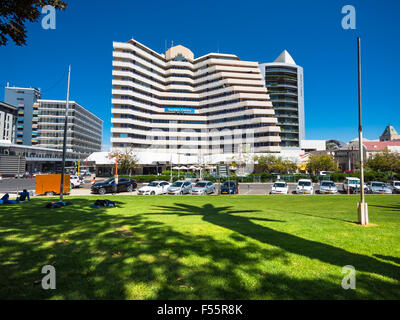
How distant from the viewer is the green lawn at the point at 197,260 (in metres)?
3.41

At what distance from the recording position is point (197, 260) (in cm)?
450

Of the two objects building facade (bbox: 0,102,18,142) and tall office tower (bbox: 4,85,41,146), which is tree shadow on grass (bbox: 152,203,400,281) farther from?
tall office tower (bbox: 4,85,41,146)

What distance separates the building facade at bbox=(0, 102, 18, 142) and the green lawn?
103397mm

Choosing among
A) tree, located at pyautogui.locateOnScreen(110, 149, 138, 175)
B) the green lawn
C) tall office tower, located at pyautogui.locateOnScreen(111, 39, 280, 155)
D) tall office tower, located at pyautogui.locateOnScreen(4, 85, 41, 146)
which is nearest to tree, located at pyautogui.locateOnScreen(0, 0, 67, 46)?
the green lawn

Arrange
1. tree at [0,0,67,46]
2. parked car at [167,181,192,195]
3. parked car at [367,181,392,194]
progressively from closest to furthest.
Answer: tree at [0,0,67,46] < parked car at [167,181,192,195] < parked car at [367,181,392,194]

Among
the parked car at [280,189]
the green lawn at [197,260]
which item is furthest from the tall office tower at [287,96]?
the green lawn at [197,260]

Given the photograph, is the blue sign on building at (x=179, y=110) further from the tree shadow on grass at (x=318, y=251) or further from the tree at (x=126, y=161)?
the tree shadow on grass at (x=318, y=251)

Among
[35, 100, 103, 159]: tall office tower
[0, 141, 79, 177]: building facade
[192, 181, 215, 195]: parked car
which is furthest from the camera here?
[35, 100, 103, 159]: tall office tower

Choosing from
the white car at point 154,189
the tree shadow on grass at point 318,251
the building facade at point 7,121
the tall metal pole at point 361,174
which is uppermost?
the building facade at point 7,121

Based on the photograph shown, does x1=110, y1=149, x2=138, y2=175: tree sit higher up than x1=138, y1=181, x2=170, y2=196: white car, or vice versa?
x1=110, y1=149, x2=138, y2=175: tree

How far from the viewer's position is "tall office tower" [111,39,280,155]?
65850 mm

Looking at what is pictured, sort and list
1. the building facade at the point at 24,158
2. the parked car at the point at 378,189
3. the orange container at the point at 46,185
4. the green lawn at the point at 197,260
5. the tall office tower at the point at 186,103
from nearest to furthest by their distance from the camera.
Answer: the green lawn at the point at 197,260, the orange container at the point at 46,185, the parked car at the point at 378,189, the building facade at the point at 24,158, the tall office tower at the point at 186,103

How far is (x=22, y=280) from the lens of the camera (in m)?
3.69

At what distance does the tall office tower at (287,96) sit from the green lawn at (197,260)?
7646 centimetres
